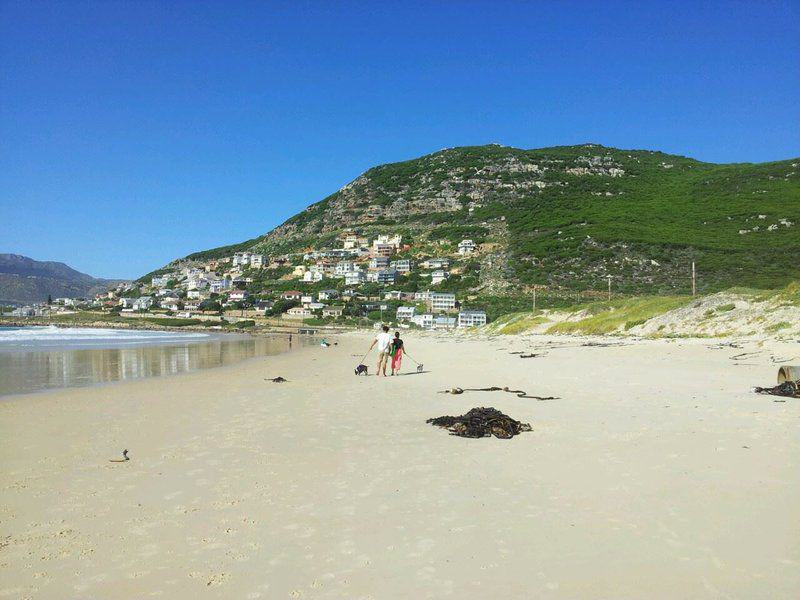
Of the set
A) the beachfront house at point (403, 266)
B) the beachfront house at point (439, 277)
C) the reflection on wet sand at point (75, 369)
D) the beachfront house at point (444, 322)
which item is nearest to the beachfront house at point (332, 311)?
the beachfront house at point (439, 277)

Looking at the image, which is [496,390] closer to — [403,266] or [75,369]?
[75,369]

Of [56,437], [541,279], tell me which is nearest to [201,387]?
[56,437]

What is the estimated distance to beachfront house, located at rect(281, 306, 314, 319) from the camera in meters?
103

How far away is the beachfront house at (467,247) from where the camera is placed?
11512 cm

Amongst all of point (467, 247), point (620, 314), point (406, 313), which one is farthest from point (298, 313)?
point (620, 314)

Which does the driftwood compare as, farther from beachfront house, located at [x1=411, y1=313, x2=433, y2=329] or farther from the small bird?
beachfront house, located at [x1=411, y1=313, x2=433, y2=329]

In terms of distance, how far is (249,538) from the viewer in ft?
14.1

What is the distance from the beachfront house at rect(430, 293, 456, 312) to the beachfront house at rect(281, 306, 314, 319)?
24595mm

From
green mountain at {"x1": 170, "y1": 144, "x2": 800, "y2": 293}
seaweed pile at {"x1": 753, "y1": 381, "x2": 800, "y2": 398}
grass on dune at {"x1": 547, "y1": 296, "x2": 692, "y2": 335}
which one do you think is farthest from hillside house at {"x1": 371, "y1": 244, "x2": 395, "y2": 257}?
seaweed pile at {"x1": 753, "y1": 381, "x2": 800, "y2": 398}

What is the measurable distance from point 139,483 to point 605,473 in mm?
5169

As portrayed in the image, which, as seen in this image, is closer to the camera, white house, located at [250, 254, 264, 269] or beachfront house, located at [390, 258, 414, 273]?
beachfront house, located at [390, 258, 414, 273]

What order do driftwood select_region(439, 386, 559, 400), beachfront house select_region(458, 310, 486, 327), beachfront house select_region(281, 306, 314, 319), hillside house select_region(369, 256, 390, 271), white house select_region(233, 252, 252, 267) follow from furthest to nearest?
white house select_region(233, 252, 252, 267) < hillside house select_region(369, 256, 390, 271) < beachfront house select_region(281, 306, 314, 319) < beachfront house select_region(458, 310, 486, 327) < driftwood select_region(439, 386, 559, 400)

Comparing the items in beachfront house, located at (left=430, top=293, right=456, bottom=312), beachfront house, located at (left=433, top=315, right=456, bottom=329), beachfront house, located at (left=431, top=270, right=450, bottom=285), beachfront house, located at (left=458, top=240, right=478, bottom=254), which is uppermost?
beachfront house, located at (left=458, top=240, right=478, bottom=254)

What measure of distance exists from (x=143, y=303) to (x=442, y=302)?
3824 inches
